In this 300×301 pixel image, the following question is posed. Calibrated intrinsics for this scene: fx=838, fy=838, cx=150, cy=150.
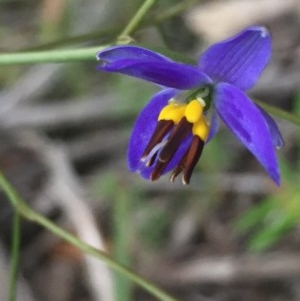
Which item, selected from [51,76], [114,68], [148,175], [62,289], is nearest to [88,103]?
[51,76]

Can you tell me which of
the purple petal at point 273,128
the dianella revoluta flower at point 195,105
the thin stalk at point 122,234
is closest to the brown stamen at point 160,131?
the dianella revoluta flower at point 195,105

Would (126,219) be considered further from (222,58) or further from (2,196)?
(222,58)

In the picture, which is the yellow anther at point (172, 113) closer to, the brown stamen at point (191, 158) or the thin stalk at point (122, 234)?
the brown stamen at point (191, 158)

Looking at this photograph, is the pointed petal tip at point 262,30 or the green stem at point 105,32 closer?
the pointed petal tip at point 262,30

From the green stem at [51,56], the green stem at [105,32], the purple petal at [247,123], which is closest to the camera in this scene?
the purple petal at [247,123]

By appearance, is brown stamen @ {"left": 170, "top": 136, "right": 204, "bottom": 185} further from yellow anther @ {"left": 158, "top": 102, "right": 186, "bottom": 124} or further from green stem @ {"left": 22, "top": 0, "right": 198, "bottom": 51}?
green stem @ {"left": 22, "top": 0, "right": 198, "bottom": 51}
